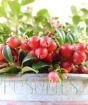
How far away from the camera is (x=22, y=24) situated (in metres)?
0.67

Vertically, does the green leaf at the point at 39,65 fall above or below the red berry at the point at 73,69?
above

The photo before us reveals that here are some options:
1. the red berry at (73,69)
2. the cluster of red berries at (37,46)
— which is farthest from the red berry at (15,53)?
the red berry at (73,69)

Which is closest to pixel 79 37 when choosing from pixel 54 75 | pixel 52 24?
pixel 52 24

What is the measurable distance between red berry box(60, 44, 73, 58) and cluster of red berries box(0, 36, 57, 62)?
17mm

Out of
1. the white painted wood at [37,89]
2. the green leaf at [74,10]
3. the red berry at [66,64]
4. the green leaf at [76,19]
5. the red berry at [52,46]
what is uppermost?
the green leaf at [74,10]

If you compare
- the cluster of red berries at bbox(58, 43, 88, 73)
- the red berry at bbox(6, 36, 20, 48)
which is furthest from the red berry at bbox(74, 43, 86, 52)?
the red berry at bbox(6, 36, 20, 48)

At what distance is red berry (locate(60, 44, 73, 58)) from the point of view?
562 mm

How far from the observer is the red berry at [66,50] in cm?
56

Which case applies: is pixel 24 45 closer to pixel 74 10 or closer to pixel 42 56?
pixel 42 56

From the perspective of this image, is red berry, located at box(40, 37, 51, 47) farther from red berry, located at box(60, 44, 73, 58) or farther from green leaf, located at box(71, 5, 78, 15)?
green leaf, located at box(71, 5, 78, 15)

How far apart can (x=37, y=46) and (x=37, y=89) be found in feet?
0.25

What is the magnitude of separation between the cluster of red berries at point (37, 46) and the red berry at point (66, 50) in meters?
0.02

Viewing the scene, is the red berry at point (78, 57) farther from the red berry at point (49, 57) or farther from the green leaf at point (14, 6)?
the green leaf at point (14, 6)

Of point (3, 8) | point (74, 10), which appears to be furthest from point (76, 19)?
point (3, 8)
